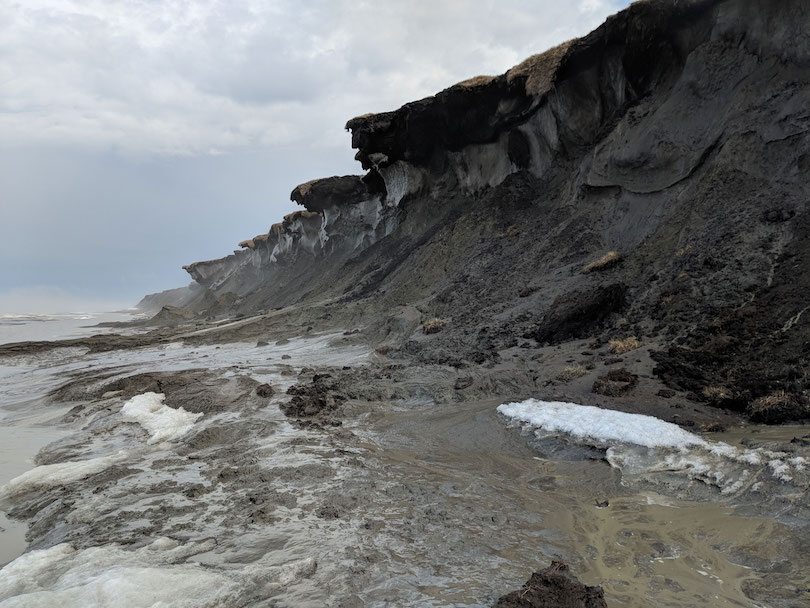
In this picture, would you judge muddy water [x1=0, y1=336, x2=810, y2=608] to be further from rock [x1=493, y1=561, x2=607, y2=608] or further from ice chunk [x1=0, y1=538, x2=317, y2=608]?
rock [x1=493, y1=561, x2=607, y2=608]

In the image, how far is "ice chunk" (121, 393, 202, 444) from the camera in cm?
820

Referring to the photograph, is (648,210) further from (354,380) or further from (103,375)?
(103,375)

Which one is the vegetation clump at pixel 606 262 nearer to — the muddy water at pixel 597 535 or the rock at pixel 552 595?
the muddy water at pixel 597 535

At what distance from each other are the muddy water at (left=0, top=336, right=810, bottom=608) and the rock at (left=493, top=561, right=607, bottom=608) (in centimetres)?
25

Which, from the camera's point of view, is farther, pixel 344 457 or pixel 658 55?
pixel 658 55

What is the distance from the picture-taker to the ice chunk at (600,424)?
6.19 metres

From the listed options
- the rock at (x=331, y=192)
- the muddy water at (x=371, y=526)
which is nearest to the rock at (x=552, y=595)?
the muddy water at (x=371, y=526)

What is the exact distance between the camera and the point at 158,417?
9250 mm

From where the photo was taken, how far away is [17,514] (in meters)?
5.25

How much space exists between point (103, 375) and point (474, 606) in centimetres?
1487

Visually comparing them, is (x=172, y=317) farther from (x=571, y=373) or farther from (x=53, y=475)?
(x=571, y=373)

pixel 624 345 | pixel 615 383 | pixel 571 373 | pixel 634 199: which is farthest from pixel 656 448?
pixel 634 199

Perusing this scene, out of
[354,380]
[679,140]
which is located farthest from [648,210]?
[354,380]

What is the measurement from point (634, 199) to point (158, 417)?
15652 mm
